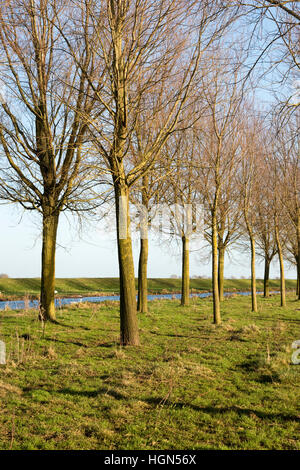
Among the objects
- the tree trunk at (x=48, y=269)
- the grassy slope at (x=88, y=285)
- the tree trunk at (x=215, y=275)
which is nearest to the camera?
the tree trunk at (x=48, y=269)

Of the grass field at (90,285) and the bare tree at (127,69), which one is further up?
the bare tree at (127,69)

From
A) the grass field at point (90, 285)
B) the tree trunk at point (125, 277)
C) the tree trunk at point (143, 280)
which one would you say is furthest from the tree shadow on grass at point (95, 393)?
the grass field at point (90, 285)

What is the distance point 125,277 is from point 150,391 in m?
3.86

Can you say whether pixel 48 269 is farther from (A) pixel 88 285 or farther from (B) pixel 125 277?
(A) pixel 88 285

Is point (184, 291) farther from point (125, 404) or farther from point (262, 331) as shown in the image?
point (125, 404)

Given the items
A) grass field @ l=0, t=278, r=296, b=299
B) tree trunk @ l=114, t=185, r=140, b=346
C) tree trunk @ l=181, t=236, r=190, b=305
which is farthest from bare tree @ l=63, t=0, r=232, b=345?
grass field @ l=0, t=278, r=296, b=299

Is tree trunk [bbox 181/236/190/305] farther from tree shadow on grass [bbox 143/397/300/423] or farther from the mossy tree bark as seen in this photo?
tree shadow on grass [bbox 143/397/300/423]

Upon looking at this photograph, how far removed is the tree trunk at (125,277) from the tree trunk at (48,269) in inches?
152

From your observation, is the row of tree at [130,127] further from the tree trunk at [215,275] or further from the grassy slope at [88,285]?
the grassy slope at [88,285]

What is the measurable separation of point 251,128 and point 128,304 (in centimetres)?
1144

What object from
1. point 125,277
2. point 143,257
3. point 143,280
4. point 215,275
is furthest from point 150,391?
point 143,257

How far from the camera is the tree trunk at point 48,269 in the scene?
12727 millimetres

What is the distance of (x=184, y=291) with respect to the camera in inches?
769
